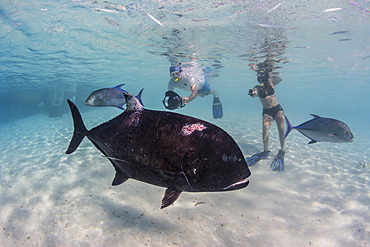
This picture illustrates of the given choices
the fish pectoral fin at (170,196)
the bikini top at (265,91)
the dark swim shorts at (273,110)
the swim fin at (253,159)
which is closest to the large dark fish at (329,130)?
the swim fin at (253,159)

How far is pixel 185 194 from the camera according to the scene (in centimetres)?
482

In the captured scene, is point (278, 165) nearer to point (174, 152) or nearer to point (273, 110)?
point (273, 110)

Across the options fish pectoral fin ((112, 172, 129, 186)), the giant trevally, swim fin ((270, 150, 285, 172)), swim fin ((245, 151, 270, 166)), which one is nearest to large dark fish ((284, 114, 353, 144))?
swim fin ((245, 151, 270, 166))

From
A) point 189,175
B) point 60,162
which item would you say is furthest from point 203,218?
point 60,162

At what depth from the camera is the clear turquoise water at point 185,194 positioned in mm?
3514

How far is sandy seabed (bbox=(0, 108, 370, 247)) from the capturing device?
3318 millimetres

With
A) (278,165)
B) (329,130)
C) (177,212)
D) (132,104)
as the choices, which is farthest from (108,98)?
(278,165)

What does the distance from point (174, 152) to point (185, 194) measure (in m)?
3.73

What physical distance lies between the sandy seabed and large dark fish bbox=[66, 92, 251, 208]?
2203 millimetres

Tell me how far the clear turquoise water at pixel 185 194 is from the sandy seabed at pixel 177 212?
0.09ft

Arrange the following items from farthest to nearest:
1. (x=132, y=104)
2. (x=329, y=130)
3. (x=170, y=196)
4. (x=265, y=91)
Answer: (x=265, y=91) < (x=329, y=130) < (x=132, y=104) < (x=170, y=196)

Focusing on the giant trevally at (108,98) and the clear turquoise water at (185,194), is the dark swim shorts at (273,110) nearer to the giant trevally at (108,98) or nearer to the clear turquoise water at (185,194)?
the clear turquoise water at (185,194)

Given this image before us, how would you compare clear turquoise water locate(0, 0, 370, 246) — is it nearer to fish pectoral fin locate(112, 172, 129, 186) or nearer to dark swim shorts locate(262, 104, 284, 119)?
fish pectoral fin locate(112, 172, 129, 186)

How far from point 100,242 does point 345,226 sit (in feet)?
16.2
